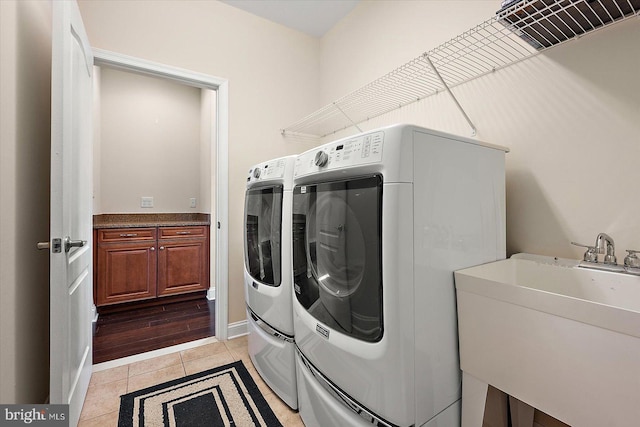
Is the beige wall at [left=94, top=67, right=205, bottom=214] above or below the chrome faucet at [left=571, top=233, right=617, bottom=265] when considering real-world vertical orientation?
above

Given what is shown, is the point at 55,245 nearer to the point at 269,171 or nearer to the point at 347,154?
the point at 269,171

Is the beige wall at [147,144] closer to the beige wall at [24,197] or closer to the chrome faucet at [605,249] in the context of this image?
the beige wall at [24,197]

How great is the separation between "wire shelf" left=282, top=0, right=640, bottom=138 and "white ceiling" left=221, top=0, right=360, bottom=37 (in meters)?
0.85

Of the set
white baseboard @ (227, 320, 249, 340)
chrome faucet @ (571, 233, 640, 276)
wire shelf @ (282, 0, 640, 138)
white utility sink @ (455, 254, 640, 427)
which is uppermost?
wire shelf @ (282, 0, 640, 138)

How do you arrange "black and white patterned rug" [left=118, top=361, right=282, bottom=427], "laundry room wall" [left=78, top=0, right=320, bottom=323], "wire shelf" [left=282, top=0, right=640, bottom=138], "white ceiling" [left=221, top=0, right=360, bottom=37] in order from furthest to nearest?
"white ceiling" [left=221, top=0, right=360, bottom=37], "laundry room wall" [left=78, top=0, right=320, bottom=323], "black and white patterned rug" [left=118, top=361, right=282, bottom=427], "wire shelf" [left=282, top=0, right=640, bottom=138]

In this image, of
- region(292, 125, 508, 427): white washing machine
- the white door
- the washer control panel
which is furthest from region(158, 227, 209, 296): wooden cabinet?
region(292, 125, 508, 427): white washing machine

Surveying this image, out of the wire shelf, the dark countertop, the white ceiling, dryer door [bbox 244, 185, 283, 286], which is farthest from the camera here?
the dark countertop

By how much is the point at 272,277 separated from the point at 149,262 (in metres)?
2.11

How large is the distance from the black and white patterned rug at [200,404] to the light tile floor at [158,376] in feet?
0.15

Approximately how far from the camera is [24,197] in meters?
1.19

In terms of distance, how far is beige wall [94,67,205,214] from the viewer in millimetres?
3307

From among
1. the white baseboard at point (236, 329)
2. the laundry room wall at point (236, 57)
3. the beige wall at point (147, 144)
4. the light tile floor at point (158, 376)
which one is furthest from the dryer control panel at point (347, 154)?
the beige wall at point (147, 144)

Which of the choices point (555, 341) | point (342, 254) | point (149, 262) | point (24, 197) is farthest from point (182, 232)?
point (555, 341)

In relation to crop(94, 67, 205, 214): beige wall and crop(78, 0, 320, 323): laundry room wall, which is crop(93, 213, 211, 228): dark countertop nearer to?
crop(94, 67, 205, 214): beige wall
